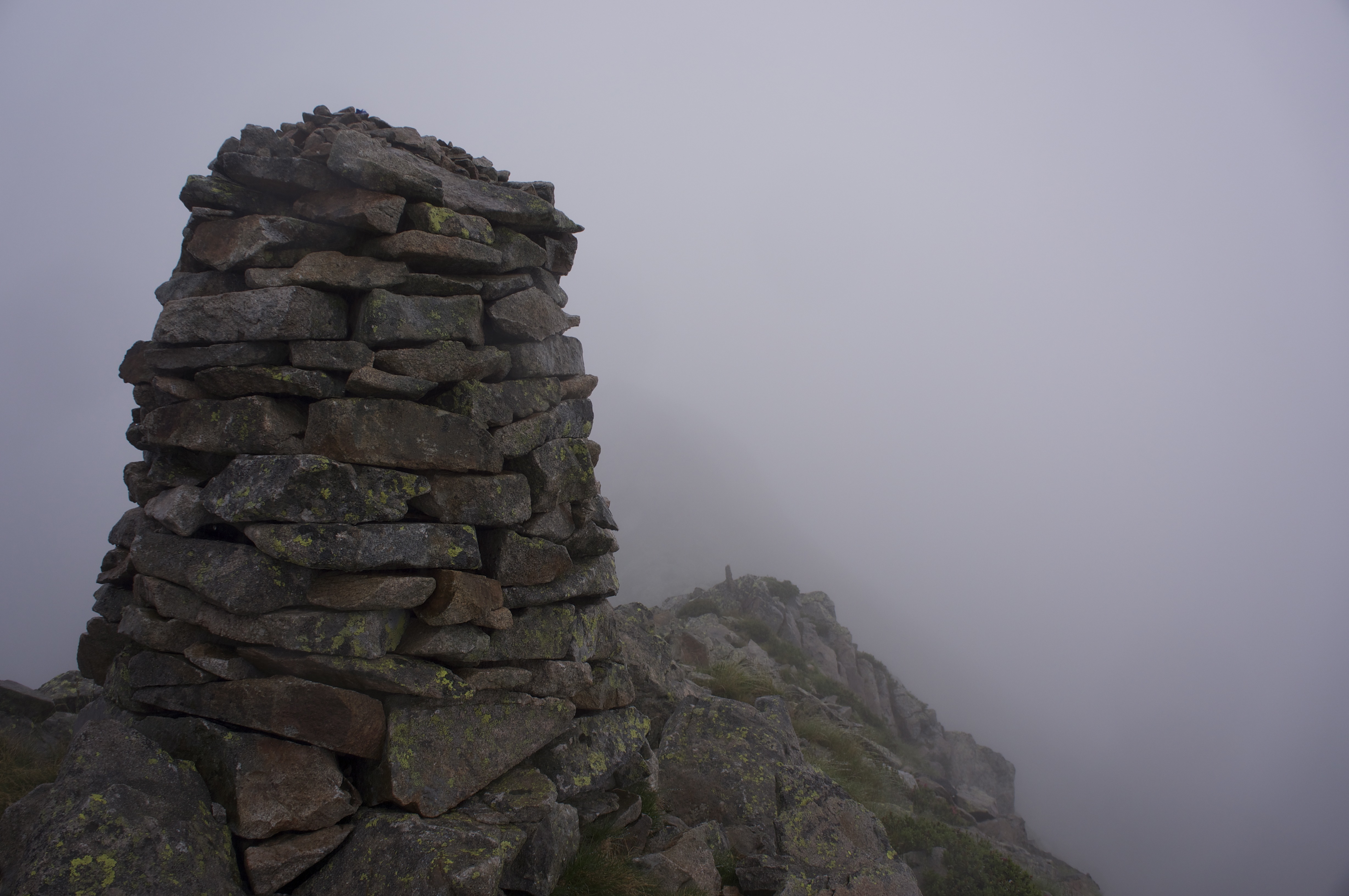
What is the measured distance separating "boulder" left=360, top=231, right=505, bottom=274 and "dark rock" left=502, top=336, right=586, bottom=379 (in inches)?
40.3

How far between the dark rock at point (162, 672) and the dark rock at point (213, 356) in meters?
2.89

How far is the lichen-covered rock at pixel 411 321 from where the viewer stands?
6.49m

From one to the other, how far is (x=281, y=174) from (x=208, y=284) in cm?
143

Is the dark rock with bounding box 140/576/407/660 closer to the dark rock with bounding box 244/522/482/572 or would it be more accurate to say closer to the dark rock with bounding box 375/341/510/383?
the dark rock with bounding box 244/522/482/572

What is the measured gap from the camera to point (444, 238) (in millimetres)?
6883

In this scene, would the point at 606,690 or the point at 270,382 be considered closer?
the point at 270,382

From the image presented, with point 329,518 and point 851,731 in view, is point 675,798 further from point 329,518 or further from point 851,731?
point 851,731

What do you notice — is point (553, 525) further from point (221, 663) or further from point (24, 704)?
point (24, 704)

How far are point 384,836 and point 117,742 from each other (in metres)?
2.36

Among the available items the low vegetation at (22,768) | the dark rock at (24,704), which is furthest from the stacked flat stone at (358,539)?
the dark rock at (24,704)

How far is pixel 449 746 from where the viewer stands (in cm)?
611

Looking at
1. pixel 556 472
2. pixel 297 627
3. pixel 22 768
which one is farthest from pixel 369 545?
pixel 22 768

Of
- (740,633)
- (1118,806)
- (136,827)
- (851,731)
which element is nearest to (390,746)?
(136,827)

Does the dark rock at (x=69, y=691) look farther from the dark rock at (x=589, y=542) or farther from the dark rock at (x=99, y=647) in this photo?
the dark rock at (x=589, y=542)
